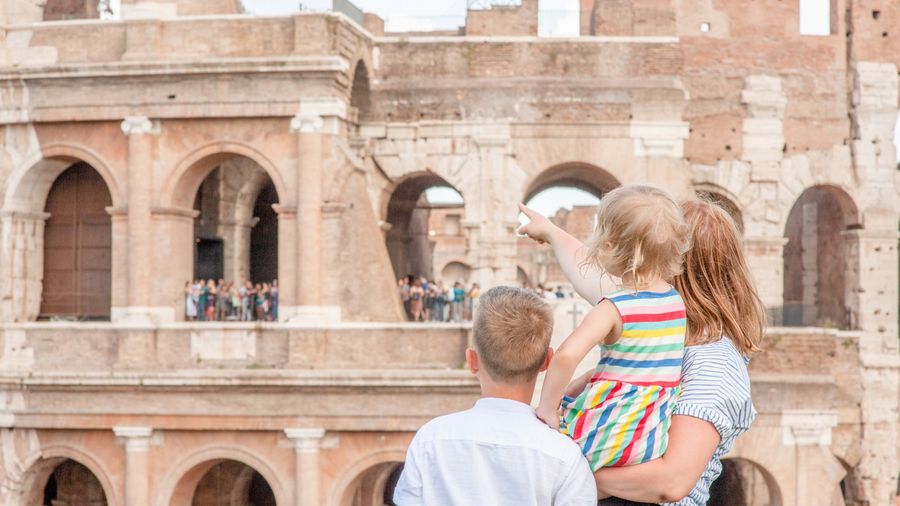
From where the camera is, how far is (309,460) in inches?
635

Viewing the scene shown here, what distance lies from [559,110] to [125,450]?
839cm

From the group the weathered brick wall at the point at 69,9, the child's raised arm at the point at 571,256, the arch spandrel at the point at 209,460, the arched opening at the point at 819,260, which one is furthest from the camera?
the weathered brick wall at the point at 69,9

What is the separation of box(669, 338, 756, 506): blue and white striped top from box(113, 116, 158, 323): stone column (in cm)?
1439

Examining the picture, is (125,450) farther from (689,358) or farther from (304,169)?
(689,358)

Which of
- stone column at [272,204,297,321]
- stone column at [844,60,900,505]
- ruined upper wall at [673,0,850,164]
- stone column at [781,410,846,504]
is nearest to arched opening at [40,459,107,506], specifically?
stone column at [272,204,297,321]

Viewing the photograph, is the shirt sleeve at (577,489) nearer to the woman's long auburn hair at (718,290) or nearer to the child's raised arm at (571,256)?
the woman's long auburn hair at (718,290)

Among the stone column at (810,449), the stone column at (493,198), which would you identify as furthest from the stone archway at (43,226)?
the stone column at (810,449)

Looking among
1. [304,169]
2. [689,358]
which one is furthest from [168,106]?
[689,358]

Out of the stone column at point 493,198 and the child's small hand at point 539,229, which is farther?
the stone column at point 493,198

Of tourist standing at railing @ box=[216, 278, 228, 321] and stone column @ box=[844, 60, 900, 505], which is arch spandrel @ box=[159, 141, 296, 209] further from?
stone column @ box=[844, 60, 900, 505]

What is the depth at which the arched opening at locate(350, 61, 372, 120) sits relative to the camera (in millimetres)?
18312

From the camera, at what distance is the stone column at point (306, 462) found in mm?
16125

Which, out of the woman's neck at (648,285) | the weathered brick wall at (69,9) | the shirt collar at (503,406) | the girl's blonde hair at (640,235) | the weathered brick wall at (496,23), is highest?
the weathered brick wall at (69,9)

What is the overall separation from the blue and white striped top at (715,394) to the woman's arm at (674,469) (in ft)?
0.12
